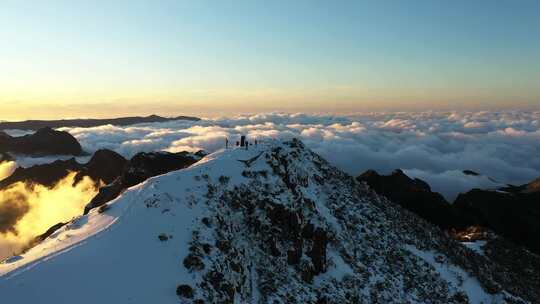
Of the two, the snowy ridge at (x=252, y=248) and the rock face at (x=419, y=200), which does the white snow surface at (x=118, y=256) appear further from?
the rock face at (x=419, y=200)

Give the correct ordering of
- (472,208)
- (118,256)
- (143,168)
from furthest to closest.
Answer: (472,208) → (143,168) → (118,256)

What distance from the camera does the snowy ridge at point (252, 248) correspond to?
78.4 ft

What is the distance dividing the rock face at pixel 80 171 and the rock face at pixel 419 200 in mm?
102919

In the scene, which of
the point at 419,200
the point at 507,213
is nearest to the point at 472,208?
the point at 507,213

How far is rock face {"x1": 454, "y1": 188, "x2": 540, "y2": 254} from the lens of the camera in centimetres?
12862

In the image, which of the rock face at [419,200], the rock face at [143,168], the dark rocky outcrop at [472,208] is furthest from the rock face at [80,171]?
the rock face at [419,200]

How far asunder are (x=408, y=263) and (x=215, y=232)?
21341 mm

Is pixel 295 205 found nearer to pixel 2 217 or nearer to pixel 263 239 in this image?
pixel 263 239

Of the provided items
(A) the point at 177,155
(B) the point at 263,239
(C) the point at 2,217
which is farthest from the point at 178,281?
(C) the point at 2,217

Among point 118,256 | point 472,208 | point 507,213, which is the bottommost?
point 507,213

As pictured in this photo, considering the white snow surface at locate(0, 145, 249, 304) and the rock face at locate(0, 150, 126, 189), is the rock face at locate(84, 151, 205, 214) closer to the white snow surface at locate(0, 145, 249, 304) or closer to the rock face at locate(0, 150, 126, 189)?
the white snow surface at locate(0, 145, 249, 304)

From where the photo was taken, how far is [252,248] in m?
33.0

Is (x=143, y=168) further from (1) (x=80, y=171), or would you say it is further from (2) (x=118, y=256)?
(1) (x=80, y=171)

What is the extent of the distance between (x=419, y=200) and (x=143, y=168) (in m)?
73.3
